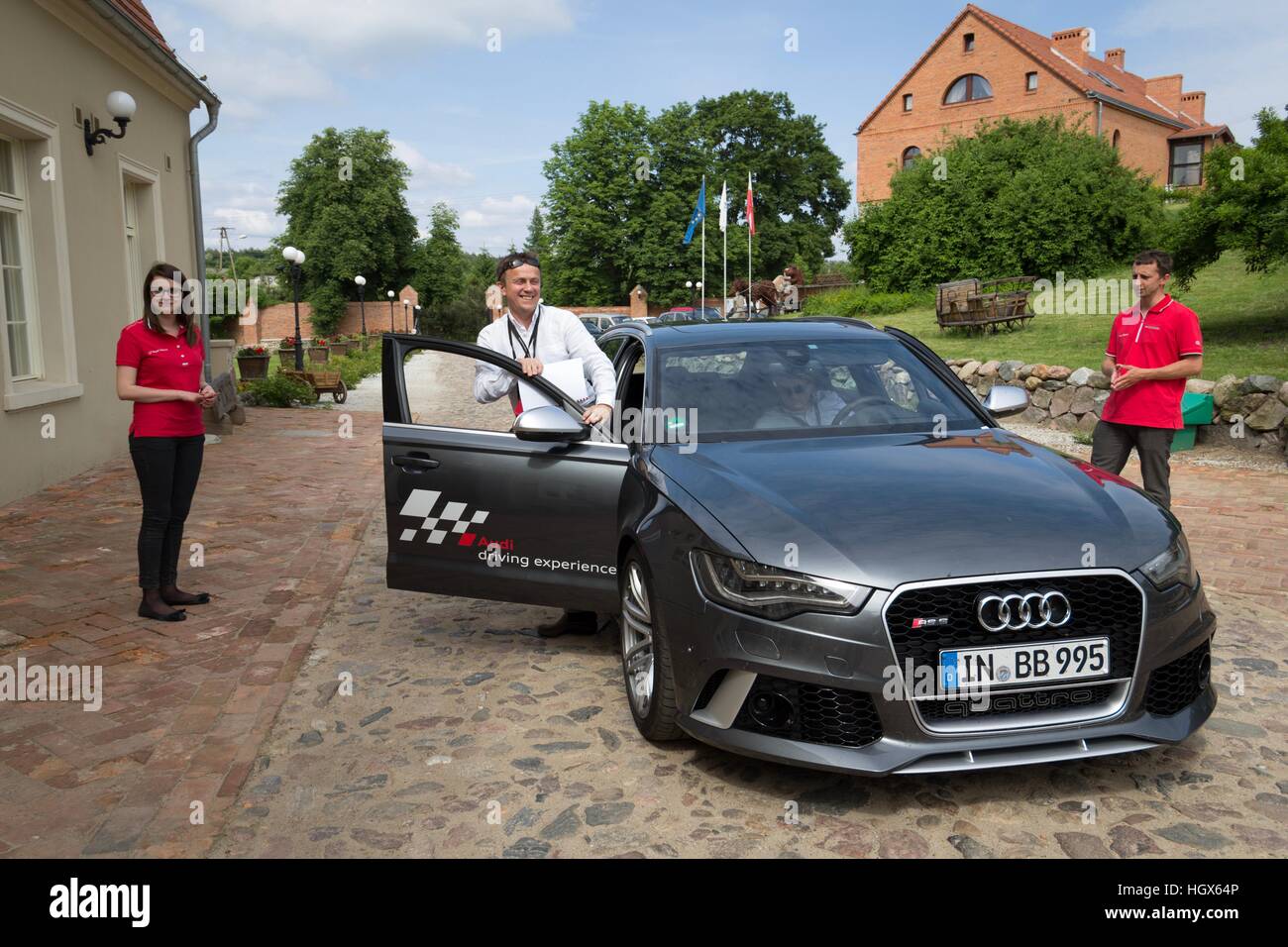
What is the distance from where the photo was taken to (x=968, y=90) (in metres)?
47.3

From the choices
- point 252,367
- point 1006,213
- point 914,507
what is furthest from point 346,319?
point 914,507

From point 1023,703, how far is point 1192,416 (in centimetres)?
983

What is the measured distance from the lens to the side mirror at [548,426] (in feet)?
14.8

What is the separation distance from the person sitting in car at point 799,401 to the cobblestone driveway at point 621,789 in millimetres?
1387

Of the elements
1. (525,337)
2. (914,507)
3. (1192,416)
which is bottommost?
(1192,416)

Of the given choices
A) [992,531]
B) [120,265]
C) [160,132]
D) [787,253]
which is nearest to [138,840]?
[992,531]

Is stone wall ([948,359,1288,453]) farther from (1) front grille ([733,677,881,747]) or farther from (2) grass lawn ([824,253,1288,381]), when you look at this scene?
(1) front grille ([733,677,881,747])

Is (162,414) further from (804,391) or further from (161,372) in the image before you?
(804,391)

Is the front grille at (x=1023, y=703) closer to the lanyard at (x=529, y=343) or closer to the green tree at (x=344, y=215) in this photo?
the lanyard at (x=529, y=343)

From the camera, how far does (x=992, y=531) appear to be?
10.9 ft

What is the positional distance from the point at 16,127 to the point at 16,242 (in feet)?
3.45

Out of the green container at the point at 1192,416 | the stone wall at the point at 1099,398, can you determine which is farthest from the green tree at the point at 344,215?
the green container at the point at 1192,416
